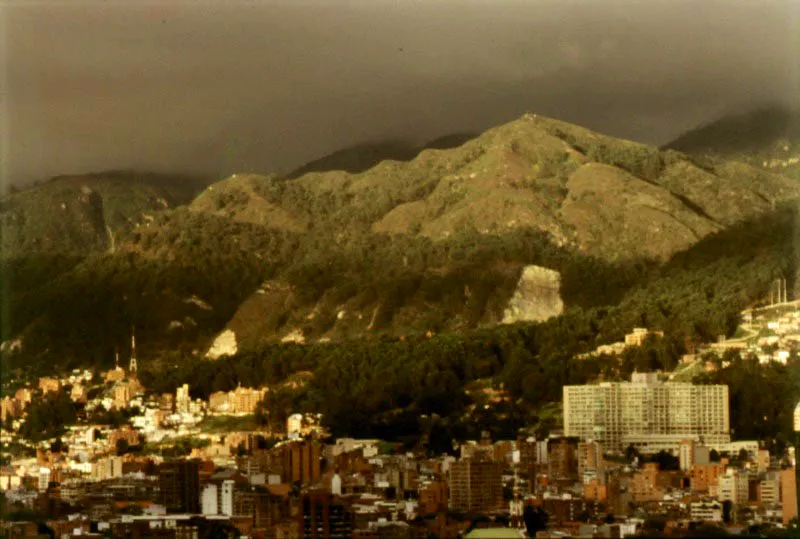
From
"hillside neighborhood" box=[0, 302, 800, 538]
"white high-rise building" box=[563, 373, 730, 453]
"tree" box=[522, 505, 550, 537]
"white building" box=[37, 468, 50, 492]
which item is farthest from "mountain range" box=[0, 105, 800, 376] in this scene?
"tree" box=[522, 505, 550, 537]

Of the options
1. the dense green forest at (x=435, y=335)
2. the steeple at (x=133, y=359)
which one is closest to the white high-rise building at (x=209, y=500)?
the dense green forest at (x=435, y=335)

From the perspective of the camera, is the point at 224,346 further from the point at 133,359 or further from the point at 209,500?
the point at 209,500

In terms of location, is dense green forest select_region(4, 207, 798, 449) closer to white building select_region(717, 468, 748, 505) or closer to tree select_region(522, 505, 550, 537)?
white building select_region(717, 468, 748, 505)

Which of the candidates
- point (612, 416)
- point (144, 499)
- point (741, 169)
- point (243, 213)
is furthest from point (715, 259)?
point (144, 499)

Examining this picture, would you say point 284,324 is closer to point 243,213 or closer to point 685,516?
point 243,213

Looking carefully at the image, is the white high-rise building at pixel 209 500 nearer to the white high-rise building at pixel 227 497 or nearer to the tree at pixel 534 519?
the white high-rise building at pixel 227 497

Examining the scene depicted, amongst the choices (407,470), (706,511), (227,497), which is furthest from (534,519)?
(227,497)
